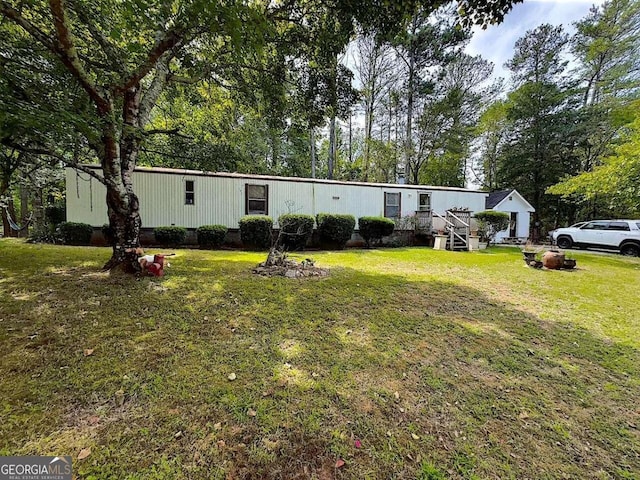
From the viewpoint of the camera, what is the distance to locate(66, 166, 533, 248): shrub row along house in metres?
9.51

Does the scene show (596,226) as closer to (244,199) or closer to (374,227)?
(374,227)

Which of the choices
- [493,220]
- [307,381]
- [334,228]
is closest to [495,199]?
[493,220]

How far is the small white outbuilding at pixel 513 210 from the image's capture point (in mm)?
17953

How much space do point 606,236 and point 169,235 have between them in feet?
58.1

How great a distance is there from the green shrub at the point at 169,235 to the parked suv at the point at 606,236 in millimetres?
17145

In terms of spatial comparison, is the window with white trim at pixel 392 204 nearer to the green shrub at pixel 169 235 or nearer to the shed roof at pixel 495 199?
the shed roof at pixel 495 199

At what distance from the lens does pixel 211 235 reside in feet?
32.1

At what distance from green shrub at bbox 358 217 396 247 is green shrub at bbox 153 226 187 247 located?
6837 mm

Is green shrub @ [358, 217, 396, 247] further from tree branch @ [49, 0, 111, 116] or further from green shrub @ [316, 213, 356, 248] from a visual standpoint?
tree branch @ [49, 0, 111, 116]

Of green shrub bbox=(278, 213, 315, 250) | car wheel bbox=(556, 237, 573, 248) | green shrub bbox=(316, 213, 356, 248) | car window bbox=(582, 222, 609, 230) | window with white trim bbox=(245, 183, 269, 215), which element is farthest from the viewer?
car wheel bbox=(556, 237, 573, 248)

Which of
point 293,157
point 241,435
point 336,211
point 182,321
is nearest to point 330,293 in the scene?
point 182,321

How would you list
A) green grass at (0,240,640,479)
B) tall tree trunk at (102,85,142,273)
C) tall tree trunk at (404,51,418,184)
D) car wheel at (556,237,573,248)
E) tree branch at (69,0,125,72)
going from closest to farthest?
green grass at (0,240,640,479) → tree branch at (69,0,125,72) → tall tree trunk at (102,85,142,273) → car wheel at (556,237,573,248) → tall tree trunk at (404,51,418,184)

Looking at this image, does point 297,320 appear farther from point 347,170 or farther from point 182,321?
point 347,170

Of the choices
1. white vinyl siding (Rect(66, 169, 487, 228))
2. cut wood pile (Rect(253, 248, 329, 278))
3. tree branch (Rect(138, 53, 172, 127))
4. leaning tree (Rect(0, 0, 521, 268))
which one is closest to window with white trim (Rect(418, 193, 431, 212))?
white vinyl siding (Rect(66, 169, 487, 228))
